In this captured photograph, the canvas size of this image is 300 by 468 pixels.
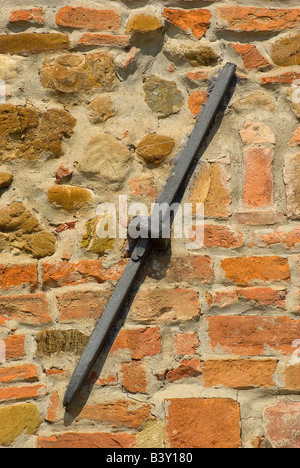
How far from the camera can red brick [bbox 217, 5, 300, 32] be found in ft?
6.50

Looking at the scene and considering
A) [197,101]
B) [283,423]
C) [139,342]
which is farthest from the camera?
[197,101]

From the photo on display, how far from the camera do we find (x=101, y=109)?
1.95 metres

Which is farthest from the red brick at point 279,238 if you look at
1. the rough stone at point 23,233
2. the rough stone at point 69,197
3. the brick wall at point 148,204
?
the rough stone at point 23,233

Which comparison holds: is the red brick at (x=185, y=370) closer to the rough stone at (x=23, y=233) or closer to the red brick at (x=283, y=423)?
the red brick at (x=283, y=423)

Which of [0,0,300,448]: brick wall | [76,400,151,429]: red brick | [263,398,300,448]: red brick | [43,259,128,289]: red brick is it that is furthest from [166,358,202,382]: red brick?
[43,259,128,289]: red brick

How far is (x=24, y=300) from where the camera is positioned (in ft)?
5.85

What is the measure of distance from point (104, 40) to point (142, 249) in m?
0.82

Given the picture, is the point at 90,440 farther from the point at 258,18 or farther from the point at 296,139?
the point at 258,18

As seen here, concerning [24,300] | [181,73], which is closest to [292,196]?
[181,73]

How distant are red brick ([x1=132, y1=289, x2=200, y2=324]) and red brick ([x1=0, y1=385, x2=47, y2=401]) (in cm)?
38

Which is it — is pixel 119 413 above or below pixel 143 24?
below

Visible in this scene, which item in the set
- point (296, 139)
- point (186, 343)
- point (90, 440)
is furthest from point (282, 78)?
point (90, 440)

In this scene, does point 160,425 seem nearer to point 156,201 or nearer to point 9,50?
point 156,201

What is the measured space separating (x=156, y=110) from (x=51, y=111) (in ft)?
1.26
